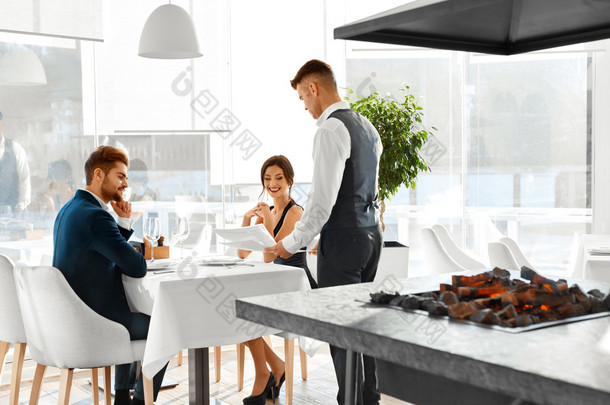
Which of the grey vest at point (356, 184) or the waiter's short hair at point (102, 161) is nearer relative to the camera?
the grey vest at point (356, 184)

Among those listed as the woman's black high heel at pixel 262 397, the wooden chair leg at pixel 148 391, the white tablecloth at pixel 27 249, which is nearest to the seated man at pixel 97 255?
the wooden chair leg at pixel 148 391

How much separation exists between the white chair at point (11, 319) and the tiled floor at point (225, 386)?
413mm

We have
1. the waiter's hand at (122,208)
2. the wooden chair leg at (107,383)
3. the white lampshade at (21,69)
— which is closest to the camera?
the wooden chair leg at (107,383)

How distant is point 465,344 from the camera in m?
1.31

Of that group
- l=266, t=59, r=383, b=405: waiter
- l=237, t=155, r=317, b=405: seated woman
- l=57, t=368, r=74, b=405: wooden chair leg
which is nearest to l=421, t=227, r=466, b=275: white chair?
l=237, t=155, r=317, b=405: seated woman

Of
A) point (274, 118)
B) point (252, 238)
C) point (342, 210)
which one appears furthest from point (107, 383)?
point (274, 118)

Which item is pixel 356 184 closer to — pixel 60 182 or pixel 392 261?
pixel 392 261

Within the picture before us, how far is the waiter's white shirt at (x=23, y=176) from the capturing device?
4624mm

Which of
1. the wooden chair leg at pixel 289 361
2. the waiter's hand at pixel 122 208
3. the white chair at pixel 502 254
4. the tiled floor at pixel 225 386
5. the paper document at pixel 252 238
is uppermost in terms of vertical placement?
the waiter's hand at pixel 122 208

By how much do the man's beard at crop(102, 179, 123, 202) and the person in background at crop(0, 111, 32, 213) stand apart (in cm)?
175

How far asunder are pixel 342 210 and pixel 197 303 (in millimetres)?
748

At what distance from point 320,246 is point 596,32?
4.55 feet

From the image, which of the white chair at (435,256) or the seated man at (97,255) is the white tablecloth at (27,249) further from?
the white chair at (435,256)

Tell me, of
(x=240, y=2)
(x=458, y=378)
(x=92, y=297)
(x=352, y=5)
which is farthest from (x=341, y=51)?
(x=458, y=378)
